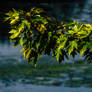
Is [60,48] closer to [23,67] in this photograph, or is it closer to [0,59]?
[23,67]

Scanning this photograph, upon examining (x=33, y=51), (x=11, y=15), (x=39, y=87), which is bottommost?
(x=39, y=87)

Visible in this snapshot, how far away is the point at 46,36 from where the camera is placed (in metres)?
3.34

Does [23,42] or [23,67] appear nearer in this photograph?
[23,42]

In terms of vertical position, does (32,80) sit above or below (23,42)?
below

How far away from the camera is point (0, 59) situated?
1388 centimetres

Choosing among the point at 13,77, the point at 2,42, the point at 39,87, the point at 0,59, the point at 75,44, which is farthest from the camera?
the point at 2,42

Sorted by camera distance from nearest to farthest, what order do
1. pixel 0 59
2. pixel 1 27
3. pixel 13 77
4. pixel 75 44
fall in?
pixel 75 44 < pixel 13 77 < pixel 0 59 < pixel 1 27

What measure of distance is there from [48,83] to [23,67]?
5.62 ft

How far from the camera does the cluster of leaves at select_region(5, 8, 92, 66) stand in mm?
3291

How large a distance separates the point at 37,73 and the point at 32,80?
21.9 inches

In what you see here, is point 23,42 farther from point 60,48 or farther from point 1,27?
point 1,27

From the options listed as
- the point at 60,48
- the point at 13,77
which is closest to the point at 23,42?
the point at 60,48

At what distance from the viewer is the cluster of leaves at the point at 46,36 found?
3.29 m

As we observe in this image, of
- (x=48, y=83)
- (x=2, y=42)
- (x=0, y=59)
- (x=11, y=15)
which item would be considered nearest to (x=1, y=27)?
(x=2, y=42)
